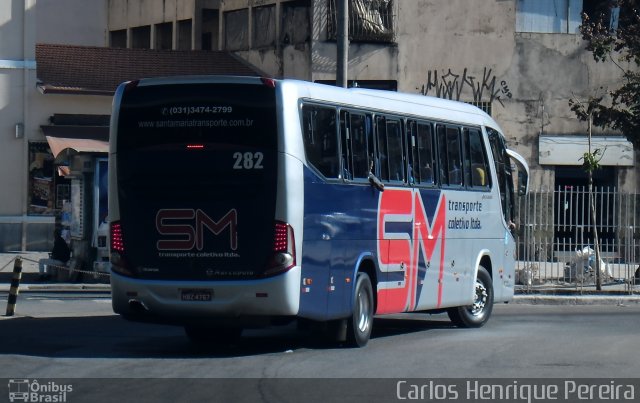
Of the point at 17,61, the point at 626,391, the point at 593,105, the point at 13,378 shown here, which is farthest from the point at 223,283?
the point at 17,61

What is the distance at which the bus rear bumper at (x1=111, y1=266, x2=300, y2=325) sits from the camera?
12.6 metres

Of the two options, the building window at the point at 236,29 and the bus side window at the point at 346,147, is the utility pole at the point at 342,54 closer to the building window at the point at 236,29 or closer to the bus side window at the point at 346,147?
the bus side window at the point at 346,147

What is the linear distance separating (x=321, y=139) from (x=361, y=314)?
2232mm

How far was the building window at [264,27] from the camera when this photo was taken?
37.0m

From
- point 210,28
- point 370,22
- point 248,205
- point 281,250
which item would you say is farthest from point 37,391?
point 210,28

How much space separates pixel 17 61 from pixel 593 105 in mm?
17492

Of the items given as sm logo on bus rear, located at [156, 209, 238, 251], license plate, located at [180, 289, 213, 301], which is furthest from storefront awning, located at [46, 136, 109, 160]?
license plate, located at [180, 289, 213, 301]

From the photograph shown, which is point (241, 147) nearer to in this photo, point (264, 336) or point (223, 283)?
point (223, 283)

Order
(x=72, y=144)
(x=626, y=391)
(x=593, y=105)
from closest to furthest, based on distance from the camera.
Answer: (x=626, y=391)
(x=593, y=105)
(x=72, y=144)

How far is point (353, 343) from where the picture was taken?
14.1 meters

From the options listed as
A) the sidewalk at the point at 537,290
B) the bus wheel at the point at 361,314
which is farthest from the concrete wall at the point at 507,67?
the bus wheel at the point at 361,314

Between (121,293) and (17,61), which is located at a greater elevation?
→ (17,61)

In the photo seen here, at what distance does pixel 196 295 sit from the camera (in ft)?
42.3

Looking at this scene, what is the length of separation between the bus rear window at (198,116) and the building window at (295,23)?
73.5 ft
